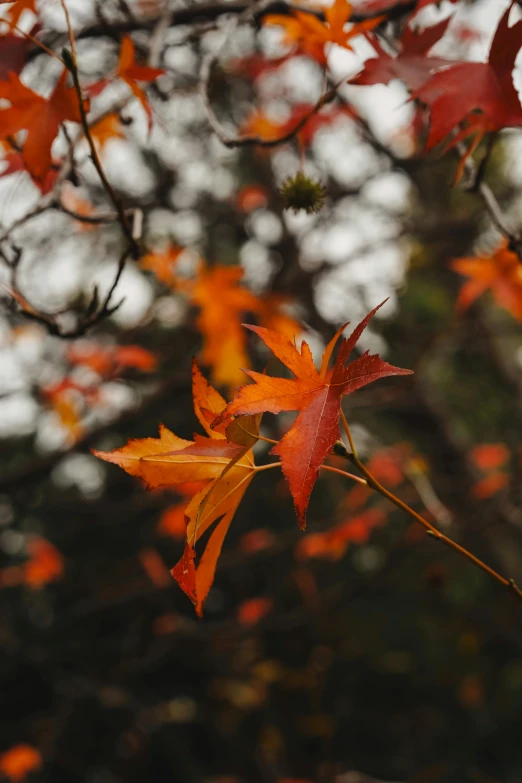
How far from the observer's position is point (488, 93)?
903 millimetres

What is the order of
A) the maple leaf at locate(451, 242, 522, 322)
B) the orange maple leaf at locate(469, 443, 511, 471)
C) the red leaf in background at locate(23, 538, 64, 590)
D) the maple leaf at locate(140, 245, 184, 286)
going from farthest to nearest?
1. the red leaf in background at locate(23, 538, 64, 590)
2. the orange maple leaf at locate(469, 443, 511, 471)
3. the maple leaf at locate(140, 245, 184, 286)
4. the maple leaf at locate(451, 242, 522, 322)

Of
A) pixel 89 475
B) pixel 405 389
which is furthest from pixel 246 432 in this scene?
pixel 89 475

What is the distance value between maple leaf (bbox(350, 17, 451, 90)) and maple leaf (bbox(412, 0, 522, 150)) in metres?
0.10

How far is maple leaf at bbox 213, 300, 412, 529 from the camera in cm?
59

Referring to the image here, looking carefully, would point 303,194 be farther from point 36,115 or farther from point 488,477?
point 488,477

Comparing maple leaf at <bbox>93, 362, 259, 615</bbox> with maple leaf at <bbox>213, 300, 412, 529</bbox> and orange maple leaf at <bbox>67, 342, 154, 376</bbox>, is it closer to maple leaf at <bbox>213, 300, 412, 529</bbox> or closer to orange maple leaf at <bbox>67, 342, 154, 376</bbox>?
maple leaf at <bbox>213, 300, 412, 529</bbox>

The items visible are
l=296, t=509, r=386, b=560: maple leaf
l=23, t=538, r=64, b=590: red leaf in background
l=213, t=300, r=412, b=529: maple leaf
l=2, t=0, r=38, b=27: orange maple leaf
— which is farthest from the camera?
l=23, t=538, r=64, b=590: red leaf in background

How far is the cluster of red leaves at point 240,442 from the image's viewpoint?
0.60 m

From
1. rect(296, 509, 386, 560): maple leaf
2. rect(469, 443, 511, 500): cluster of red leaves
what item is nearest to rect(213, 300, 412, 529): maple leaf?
rect(296, 509, 386, 560): maple leaf

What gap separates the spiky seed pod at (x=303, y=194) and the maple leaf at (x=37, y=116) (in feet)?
1.60

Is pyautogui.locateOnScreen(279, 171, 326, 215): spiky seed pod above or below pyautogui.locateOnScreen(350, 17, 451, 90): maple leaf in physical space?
below

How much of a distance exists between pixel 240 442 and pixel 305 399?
93 millimetres

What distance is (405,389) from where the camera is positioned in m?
2.72

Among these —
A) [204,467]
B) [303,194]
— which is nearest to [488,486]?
[303,194]
